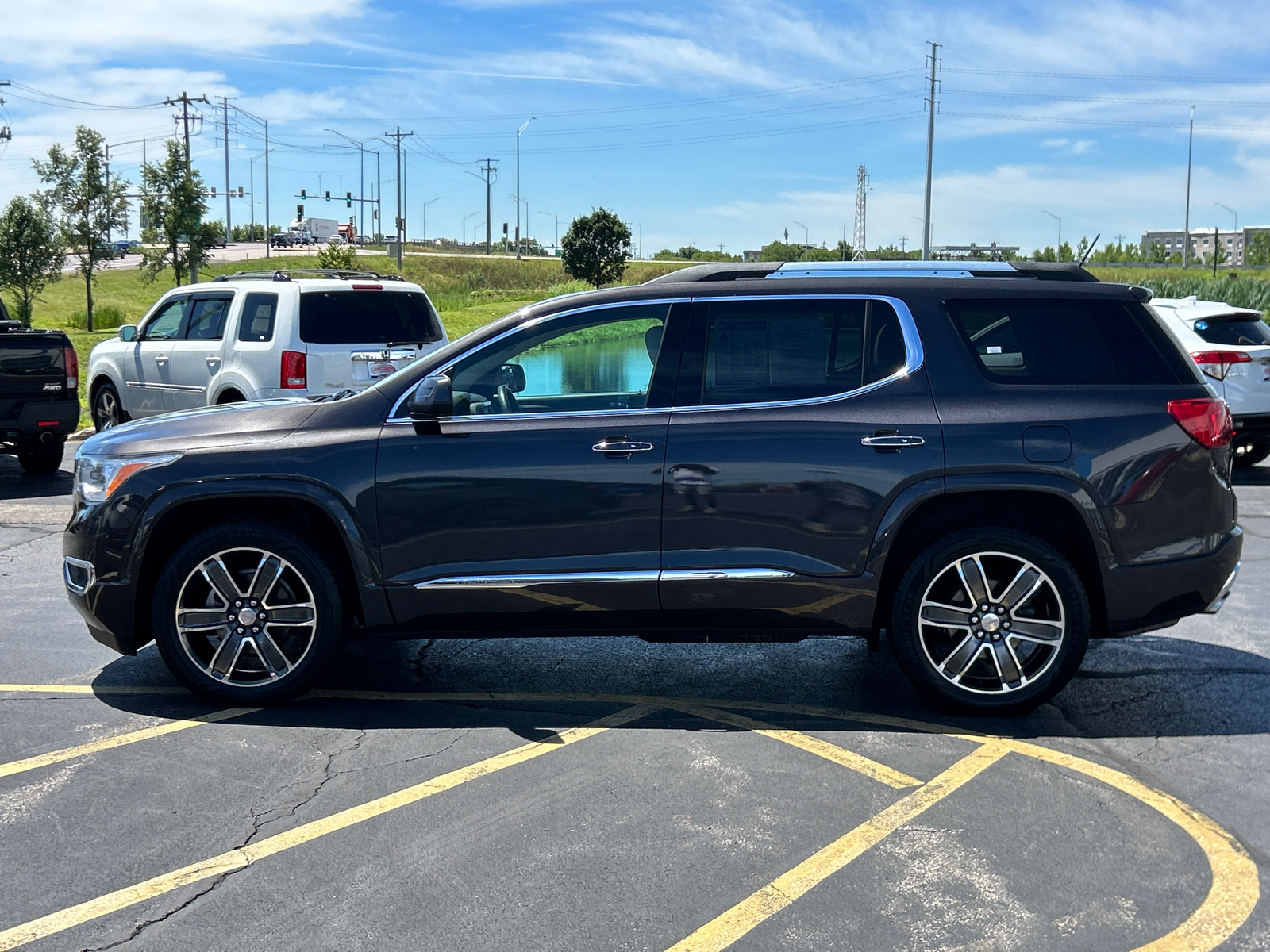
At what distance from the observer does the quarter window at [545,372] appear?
17.9ft

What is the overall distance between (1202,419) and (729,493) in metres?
2.06

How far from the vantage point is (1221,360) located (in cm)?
1259

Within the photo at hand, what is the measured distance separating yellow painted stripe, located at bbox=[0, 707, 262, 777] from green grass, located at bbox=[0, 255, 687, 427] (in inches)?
291

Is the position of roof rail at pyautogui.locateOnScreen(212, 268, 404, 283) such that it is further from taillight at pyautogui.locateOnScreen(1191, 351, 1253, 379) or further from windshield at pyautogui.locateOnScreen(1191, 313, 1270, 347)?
windshield at pyautogui.locateOnScreen(1191, 313, 1270, 347)

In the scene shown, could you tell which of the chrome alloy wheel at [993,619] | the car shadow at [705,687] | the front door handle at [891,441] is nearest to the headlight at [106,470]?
the car shadow at [705,687]

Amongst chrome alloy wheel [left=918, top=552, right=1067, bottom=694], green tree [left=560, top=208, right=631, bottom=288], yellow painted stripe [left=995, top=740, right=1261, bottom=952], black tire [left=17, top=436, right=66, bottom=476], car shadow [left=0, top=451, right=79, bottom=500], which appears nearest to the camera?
yellow painted stripe [left=995, top=740, right=1261, bottom=952]

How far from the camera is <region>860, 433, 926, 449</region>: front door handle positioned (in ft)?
17.2

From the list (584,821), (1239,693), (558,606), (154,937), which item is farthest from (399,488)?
(1239,693)

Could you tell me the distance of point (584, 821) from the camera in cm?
426

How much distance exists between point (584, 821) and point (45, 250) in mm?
42613

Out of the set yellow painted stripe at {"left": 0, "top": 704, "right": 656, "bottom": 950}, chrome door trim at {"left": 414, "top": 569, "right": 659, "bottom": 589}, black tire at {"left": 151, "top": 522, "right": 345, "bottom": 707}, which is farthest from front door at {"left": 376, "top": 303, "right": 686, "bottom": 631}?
yellow painted stripe at {"left": 0, "top": 704, "right": 656, "bottom": 950}

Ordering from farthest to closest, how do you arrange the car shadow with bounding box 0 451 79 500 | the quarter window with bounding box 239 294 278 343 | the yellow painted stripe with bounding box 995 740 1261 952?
1. the car shadow with bounding box 0 451 79 500
2. the quarter window with bounding box 239 294 278 343
3. the yellow painted stripe with bounding box 995 740 1261 952

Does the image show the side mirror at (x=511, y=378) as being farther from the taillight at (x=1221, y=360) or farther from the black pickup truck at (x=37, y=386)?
the taillight at (x=1221, y=360)

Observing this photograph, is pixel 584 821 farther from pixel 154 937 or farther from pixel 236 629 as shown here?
pixel 236 629
